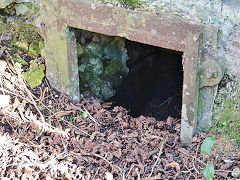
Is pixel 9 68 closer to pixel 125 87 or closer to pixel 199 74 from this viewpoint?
pixel 125 87

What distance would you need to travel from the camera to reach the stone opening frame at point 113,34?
2.85m

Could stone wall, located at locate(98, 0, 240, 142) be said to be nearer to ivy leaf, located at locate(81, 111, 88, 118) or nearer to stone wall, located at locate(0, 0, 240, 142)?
stone wall, located at locate(0, 0, 240, 142)

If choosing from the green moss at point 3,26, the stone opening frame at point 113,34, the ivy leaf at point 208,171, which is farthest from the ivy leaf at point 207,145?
the green moss at point 3,26

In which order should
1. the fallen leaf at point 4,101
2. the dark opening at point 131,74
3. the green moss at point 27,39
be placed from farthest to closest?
the dark opening at point 131,74
the green moss at point 27,39
the fallen leaf at point 4,101

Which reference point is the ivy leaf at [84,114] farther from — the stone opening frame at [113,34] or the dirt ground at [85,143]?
the stone opening frame at [113,34]

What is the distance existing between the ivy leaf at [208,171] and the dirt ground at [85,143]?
11 cm

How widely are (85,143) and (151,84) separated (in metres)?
1.63

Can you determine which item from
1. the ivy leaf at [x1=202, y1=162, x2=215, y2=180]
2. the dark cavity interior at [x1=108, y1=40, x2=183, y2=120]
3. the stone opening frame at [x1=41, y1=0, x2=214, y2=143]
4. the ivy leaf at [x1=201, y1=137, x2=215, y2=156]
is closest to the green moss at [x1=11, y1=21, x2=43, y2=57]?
the stone opening frame at [x1=41, y1=0, x2=214, y2=143]

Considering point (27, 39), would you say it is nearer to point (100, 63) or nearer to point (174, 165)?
point (100, 63)

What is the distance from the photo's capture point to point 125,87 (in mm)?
4285

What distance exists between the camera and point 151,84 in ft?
15.3

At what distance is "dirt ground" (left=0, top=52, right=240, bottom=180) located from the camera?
2.98m

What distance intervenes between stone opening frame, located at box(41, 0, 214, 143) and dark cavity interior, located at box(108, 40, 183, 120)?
0.74 metres

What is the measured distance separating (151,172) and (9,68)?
1685 mm
